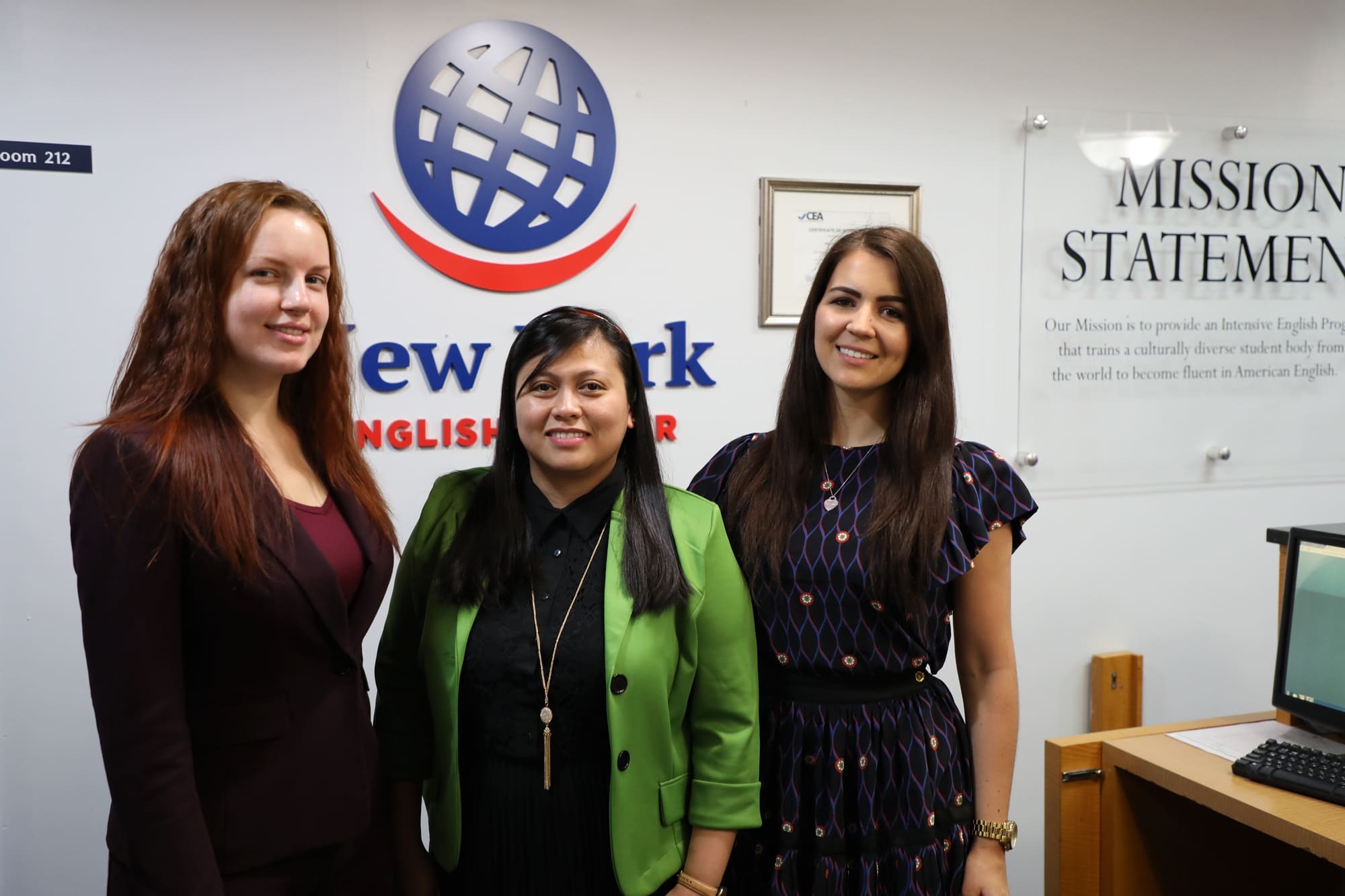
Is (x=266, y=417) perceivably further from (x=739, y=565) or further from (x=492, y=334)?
(x=492, y=334)

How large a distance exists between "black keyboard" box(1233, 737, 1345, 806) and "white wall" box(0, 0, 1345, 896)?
1.20 m

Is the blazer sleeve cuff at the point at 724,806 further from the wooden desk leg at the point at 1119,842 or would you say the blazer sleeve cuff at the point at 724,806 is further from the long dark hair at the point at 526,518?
the wooden desk leg at the point at 1119,842

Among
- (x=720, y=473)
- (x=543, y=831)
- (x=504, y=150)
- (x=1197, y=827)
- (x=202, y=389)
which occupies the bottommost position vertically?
(x=1197, y=827)

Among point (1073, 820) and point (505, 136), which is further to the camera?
point (505, 136)

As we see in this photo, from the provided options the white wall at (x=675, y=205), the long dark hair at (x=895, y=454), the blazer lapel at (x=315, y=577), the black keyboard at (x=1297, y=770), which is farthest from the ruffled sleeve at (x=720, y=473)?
the black keyboard at (x=1297, y=770)

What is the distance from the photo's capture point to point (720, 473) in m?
1.91

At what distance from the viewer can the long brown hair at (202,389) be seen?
1320 millimetres

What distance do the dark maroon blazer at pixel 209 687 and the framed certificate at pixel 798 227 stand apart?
1.54 metres

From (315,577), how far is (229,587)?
0.37ft

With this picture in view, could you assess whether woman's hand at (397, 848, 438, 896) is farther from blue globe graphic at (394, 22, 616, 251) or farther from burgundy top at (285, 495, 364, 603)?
blue globe graphic at (394, 22, 616, 251)

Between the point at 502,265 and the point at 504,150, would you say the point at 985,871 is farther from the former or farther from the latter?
the point at 504,150

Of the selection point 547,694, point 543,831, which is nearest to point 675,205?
point 547,694

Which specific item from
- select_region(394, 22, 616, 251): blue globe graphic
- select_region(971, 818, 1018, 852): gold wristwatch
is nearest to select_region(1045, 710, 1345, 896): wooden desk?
select_region(971, 818, 1018, 852): gold wristwatch

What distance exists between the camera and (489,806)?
5.15 feet
